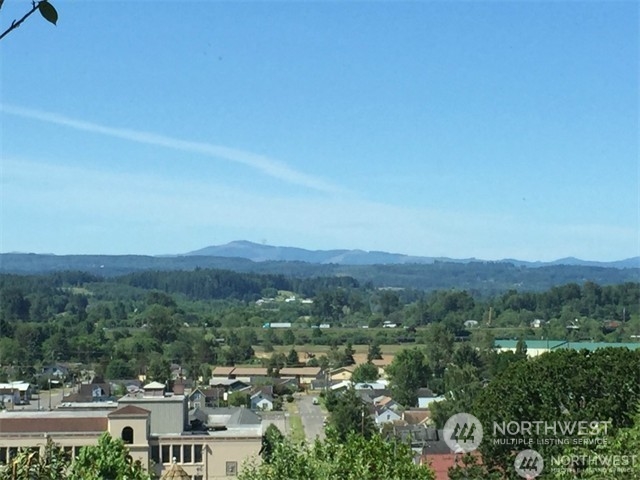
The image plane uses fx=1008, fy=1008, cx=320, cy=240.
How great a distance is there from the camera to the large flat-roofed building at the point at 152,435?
11.8 m

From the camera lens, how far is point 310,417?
2130 cm

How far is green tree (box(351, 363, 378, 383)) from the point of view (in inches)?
1139

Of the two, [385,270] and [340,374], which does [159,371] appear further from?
[385,270]

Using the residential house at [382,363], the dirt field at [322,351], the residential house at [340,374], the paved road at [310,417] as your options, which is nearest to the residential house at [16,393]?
the paved road at [310,417]

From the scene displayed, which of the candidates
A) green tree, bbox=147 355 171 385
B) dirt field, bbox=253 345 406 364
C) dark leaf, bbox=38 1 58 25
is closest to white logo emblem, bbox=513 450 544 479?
dark leaf, bbox=38 1 58 25

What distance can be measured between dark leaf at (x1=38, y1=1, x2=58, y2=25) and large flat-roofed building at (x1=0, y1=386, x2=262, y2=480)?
34.2 feet

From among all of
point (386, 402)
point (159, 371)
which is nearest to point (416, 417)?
point (386, 402)

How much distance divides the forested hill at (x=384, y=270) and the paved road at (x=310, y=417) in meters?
89.6

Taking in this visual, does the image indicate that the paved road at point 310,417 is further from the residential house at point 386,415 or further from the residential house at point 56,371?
the residential house at point 56,371

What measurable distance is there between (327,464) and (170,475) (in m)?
1.55

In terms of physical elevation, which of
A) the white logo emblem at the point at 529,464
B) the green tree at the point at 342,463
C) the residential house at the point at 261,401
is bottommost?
the residential house at the point at 261,401

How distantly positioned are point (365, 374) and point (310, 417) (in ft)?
27.1

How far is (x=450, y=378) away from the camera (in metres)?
22.5

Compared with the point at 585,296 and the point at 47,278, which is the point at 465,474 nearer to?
the point at 585,296
